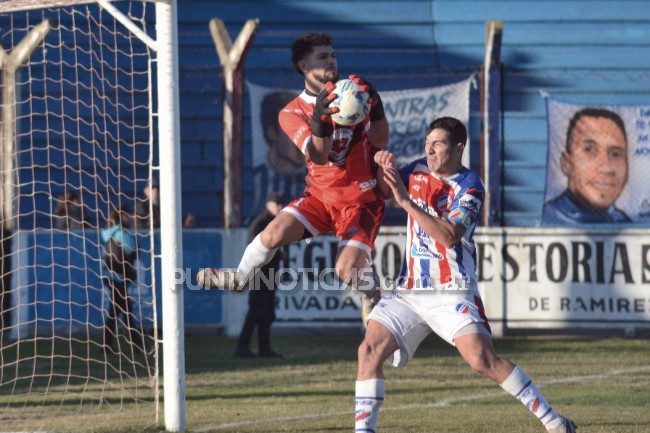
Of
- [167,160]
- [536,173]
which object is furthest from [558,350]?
[167,160]

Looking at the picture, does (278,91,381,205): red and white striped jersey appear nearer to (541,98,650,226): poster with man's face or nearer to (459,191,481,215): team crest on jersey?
(459,191,481,215): team crest on jersey

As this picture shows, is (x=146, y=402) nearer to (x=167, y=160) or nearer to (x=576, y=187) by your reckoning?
(x=167, y=160)

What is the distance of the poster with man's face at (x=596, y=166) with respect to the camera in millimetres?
15906

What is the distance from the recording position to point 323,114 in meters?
7.40

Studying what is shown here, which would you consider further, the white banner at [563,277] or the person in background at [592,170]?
the person in background at [592,170]

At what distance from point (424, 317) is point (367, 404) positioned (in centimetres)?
62

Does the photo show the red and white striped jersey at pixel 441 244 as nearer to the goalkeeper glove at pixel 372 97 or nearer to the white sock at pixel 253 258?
the goalkeeper glove at pixel 372 97

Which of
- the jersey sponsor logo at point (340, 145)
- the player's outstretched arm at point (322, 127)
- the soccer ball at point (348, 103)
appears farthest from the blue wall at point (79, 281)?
the soccer ball at point (348, 103)

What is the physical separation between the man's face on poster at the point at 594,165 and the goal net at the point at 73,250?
18.8ft

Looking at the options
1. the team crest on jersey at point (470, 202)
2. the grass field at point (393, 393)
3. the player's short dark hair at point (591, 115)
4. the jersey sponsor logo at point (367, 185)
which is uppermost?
the player's short dark hair at point (591, 115)

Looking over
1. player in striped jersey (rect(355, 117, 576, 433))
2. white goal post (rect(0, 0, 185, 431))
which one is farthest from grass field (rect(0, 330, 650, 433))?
player in striped jersey (rect(355, 117, 576, 433))

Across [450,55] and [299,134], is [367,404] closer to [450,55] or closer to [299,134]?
[299,134]

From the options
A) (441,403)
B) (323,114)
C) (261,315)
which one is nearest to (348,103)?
(323,114)

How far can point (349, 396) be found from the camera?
10.9 m
